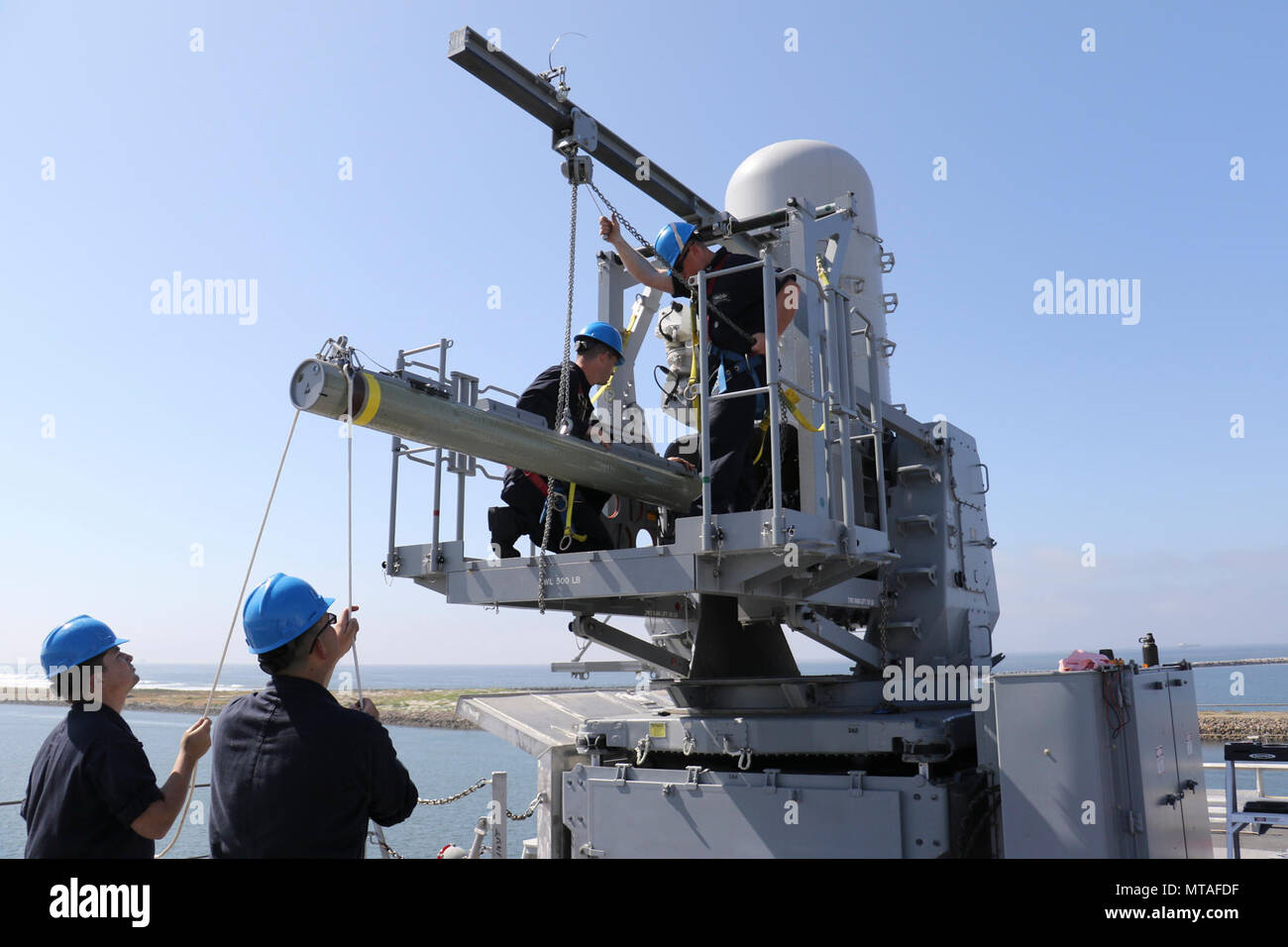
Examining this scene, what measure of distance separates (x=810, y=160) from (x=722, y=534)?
609 cm

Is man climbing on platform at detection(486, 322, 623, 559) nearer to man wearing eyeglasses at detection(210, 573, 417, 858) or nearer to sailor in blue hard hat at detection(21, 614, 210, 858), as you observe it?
sailor in blue hard hat at detection(21, 614, 210, 858)

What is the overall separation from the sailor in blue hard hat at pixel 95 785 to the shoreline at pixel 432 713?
35381mm

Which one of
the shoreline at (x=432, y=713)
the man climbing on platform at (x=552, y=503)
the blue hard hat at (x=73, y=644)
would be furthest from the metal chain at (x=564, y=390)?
the shoreline at (x=432, y=713)

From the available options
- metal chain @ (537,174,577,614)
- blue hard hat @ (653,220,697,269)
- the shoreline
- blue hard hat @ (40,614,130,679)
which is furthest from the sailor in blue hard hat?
the shoreline

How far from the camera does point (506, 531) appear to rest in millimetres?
6566

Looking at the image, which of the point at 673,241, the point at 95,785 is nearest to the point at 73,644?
the point at 95,785

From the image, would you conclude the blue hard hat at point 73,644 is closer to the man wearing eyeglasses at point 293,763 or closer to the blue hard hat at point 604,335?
the man wearing eyeglasses at point 293,763

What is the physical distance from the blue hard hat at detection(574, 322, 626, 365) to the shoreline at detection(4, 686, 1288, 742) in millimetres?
32627

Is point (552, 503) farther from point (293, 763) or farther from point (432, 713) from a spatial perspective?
point (432, 713)

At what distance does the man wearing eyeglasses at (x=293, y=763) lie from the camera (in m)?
2.70

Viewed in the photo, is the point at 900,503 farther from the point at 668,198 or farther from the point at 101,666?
the point at 101,666
